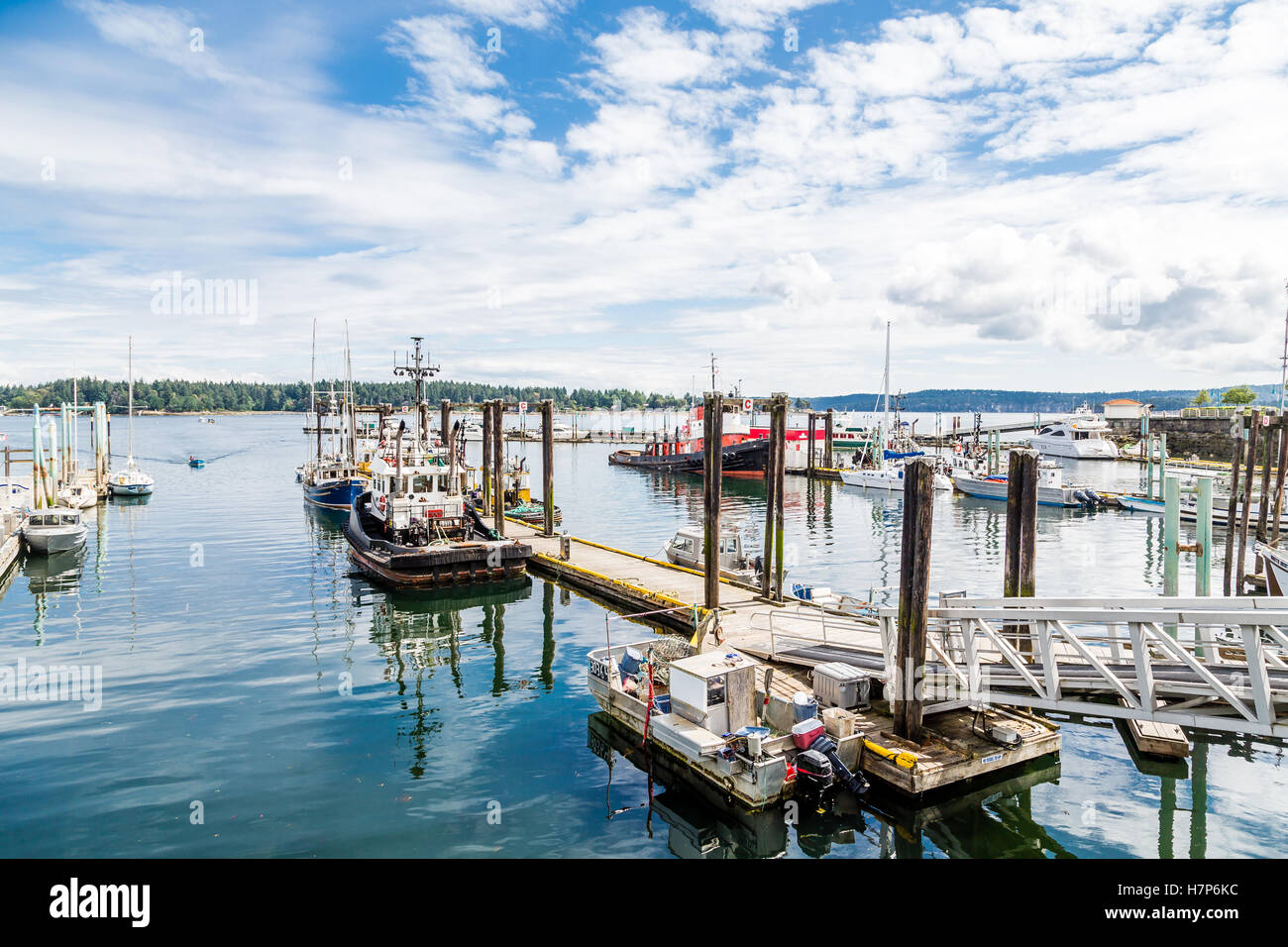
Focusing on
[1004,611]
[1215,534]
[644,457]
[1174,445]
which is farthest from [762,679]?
[1174,445]

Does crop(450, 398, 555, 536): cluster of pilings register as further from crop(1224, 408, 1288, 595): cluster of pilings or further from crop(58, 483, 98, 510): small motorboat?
crop(58, 483, 98, 510): small motorboat

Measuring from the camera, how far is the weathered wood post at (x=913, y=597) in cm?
1266

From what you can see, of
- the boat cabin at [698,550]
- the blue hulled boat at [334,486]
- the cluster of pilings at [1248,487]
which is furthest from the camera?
the blue hulled boat at [334,486]

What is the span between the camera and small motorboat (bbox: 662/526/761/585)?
2681 centimetres

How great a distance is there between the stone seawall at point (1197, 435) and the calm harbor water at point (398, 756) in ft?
227

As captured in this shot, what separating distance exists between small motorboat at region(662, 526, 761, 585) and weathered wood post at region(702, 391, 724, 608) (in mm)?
4582

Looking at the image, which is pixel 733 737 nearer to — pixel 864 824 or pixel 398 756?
pixel 864 824

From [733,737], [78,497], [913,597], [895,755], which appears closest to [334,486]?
[78,497]

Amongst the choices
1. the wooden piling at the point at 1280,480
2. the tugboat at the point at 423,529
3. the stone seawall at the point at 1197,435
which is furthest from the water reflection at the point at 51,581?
the stone seawall at the point at 1197,435

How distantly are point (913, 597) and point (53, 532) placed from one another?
3884cm

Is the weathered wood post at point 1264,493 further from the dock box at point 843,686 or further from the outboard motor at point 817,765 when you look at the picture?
the outboard motor at point 817,765
